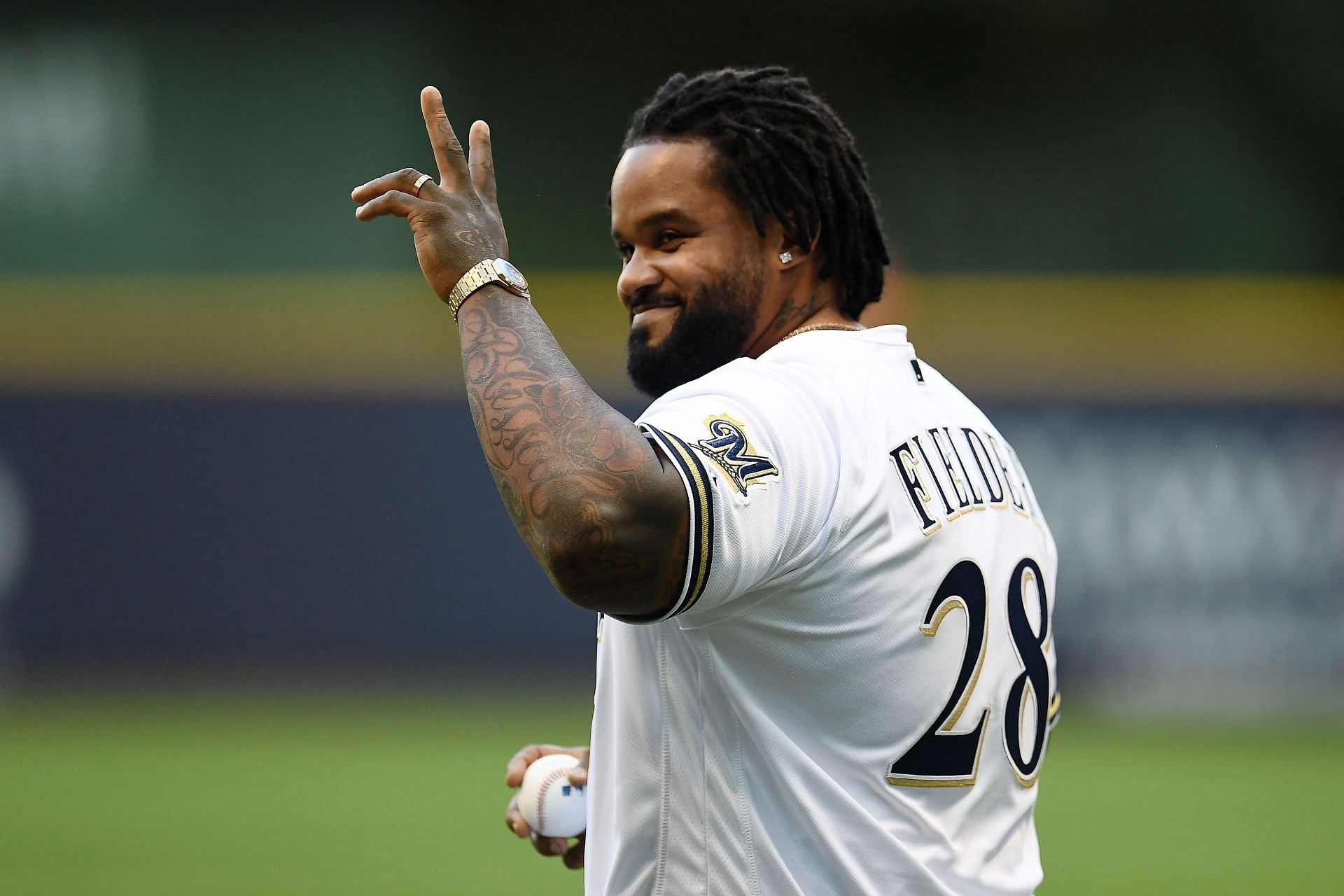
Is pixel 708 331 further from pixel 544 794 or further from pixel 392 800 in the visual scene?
pixel 392 800

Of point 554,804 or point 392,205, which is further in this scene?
point 554,804

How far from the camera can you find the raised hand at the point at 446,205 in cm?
215

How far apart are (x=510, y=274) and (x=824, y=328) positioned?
0.59m

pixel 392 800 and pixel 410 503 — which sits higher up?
pixel 410 503

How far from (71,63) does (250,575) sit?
23.9 ft

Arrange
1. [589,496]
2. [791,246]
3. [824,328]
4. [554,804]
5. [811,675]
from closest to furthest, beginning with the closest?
[589,496], [811,675], [824,328], [791,246], [554,804]

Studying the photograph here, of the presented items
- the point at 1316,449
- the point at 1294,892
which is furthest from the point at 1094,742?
the point at 1294,892

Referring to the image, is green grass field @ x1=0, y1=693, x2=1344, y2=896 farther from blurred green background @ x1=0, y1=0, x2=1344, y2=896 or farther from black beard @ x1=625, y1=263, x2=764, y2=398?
black beard @ x1=625, y1=263, x2=764, y2=398

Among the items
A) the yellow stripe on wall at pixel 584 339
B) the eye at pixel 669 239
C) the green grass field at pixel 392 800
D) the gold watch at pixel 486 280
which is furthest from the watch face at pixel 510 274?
the yellow stripe on wall at pixel 584 339

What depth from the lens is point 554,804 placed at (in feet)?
9.03

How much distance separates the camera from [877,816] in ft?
7.14

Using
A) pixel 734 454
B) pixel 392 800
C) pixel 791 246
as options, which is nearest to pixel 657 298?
pixel 791 246

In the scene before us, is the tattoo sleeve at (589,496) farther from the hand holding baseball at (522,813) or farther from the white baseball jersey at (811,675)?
the hand holding baseball at (522,813)

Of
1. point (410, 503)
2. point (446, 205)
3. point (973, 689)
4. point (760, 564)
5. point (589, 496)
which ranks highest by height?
point (446, 205)
